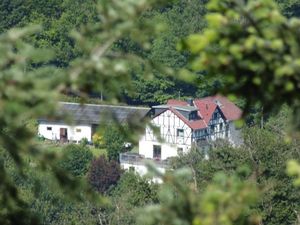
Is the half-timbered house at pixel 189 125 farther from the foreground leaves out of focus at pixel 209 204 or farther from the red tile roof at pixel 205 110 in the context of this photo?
the foreground leaves out of focus at pixel 209 204

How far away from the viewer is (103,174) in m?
37.1

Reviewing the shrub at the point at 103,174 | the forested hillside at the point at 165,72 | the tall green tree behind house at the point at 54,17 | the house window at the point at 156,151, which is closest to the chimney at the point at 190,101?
the house window at the point at 156,151

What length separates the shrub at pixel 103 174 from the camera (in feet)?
120

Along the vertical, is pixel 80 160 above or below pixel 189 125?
below

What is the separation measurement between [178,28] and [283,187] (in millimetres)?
29641

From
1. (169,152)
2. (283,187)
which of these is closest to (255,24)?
(283,187)

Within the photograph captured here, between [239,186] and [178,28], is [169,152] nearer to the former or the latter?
[178,28]

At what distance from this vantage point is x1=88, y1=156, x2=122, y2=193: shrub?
36531 millimetres

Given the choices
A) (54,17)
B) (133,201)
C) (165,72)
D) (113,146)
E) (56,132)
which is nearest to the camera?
(165,72)

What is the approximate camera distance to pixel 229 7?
8.88ft

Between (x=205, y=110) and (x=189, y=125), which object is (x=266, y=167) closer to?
(x=189, y=125)

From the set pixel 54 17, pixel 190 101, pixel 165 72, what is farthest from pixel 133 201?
pixel 54 17

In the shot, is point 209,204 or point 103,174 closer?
point 209,204

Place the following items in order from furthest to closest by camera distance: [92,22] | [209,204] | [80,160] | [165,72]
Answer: [92,22] < [80,160] < [165,72] < [209,204]
